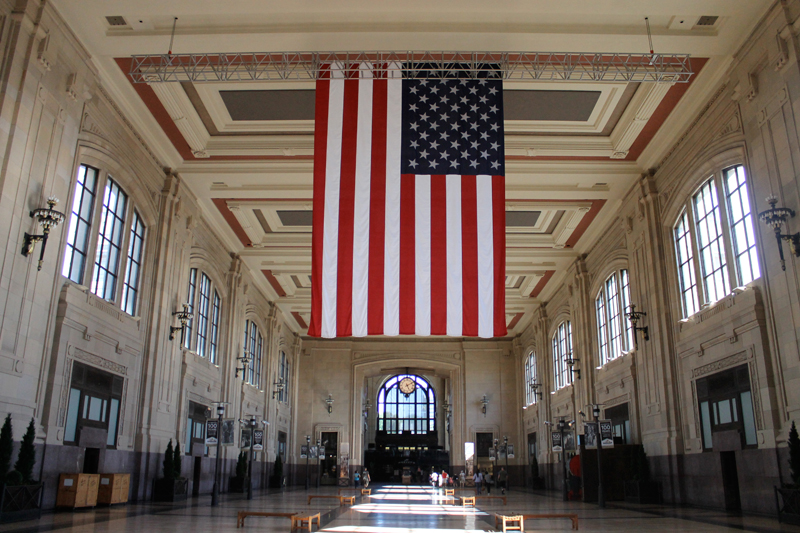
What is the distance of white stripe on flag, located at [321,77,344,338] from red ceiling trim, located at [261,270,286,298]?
59.4 feet

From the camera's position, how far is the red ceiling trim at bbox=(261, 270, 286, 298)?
2995 centimetres

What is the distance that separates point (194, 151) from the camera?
1797cm

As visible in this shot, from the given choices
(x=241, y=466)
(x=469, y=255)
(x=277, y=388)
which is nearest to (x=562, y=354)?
(x=277, y=388)

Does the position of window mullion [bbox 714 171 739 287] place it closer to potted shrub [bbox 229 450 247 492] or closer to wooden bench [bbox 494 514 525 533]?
wooden bench [bbox 494 514 525 533]

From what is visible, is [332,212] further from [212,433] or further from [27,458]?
[212,433]

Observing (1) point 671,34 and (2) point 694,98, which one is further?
(2) point 694,98

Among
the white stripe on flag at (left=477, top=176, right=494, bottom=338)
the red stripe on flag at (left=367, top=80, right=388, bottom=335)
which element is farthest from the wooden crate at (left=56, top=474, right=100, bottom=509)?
the white stripe on flag at (left=477, top=176, right=494, bottom=338)

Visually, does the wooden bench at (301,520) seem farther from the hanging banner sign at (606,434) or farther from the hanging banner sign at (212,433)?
the hanging banner sign at (606,434)

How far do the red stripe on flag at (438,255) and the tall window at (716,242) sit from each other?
688 centimetres

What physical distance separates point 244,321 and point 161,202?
10436mm

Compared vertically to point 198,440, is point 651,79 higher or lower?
higher

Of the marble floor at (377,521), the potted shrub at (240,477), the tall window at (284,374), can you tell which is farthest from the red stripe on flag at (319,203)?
the tall window at (284,374)

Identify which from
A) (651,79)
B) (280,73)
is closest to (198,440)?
(280,73)

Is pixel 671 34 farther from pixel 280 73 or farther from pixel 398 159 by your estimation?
pixel 280 73
